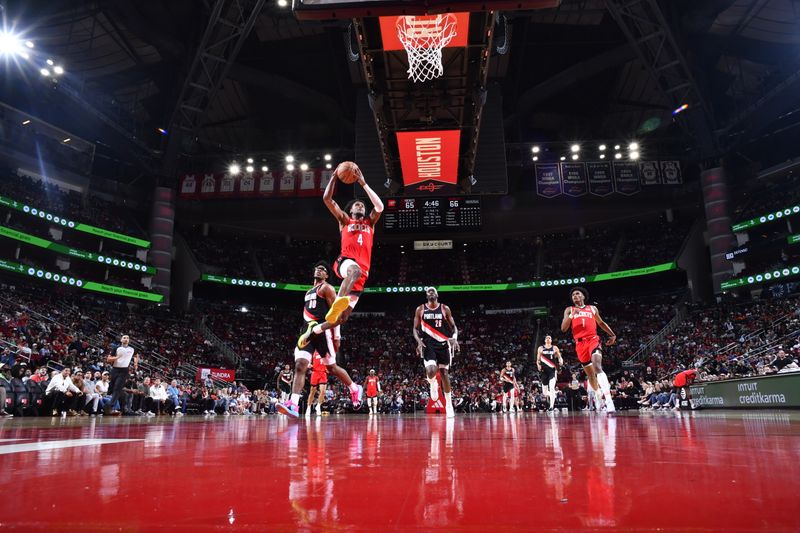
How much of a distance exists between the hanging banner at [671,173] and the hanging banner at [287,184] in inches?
805

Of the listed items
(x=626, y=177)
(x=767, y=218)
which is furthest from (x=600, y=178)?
(x=767, y=218)

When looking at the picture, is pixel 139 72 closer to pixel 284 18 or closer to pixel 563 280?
pixel 284 18

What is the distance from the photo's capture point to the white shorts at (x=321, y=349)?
20.2 feet

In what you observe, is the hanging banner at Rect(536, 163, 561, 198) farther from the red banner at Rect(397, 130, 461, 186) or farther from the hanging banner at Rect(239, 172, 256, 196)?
the hanging banner at Rect(239, 172, 256, 196)

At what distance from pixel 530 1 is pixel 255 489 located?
654 centimetres

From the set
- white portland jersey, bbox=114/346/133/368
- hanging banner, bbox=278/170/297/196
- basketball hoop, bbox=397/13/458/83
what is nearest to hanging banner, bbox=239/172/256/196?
hanging banner, bbox=278/170/297/196

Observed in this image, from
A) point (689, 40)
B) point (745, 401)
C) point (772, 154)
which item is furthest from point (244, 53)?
point (772, 154)

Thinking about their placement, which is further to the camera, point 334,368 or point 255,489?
point 334,368

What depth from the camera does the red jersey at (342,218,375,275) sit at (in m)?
5.75

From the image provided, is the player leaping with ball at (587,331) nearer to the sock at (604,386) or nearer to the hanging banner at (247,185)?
the sock at (604,386)

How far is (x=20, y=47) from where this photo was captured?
20.7 metres

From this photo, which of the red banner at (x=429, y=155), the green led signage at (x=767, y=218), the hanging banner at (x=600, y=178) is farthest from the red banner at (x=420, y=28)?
the green led signage at (x=767, y=218)

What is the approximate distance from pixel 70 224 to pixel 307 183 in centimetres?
1195

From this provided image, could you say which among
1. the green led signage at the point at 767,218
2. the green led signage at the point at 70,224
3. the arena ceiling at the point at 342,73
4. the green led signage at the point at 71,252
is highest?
the arena ceiling at the point at 342,73
